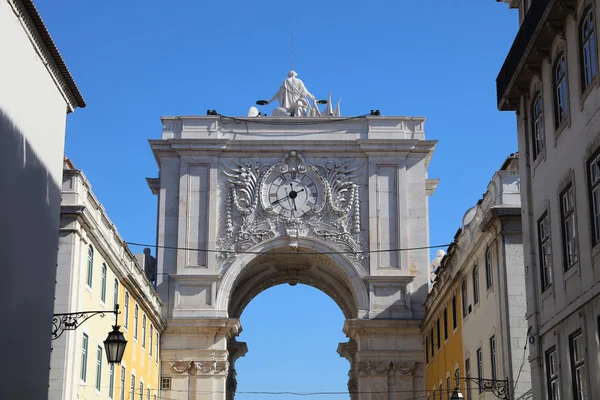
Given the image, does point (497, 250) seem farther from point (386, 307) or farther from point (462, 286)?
point (386, 307)

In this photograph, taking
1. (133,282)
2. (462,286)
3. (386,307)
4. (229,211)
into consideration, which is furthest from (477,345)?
(229,211)

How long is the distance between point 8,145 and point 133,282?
20.6 m

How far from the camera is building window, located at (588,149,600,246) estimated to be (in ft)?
66.4

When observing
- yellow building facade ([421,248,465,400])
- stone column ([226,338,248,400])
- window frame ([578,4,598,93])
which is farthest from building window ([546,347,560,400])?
stone column ([226,338,248,400])

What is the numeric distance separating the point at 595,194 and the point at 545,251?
161 inches

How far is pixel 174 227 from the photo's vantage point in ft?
174

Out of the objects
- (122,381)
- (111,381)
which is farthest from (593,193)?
(122,381)

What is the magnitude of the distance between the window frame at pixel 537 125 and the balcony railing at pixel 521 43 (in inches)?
32.8

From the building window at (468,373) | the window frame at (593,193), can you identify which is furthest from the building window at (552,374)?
the building window at (468,373)

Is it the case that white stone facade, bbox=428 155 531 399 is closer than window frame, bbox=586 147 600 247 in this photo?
No

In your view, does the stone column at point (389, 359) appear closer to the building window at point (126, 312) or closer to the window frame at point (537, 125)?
the building window at point (126, 312)

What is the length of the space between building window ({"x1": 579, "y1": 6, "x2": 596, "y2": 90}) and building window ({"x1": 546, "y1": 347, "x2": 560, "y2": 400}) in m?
5.93

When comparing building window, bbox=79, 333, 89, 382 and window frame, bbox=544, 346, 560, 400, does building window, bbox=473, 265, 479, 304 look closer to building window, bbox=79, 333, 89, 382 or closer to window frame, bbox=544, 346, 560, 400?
window frame, bbox=544, 346, 560, 400

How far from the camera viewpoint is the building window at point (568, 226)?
2184 cm
